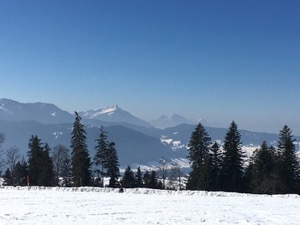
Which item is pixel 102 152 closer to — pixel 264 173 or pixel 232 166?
pixel 232 166

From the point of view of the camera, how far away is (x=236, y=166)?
171 ft

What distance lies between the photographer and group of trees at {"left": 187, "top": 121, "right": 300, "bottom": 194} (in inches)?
1962

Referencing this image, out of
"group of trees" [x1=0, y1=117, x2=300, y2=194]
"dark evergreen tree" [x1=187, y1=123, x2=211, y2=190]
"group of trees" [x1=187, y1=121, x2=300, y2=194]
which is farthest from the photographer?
"dark evergreen tree" [x1=187, y1=123, x2=211, y2=190]

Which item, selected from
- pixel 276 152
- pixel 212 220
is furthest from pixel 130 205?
pixel 276 152

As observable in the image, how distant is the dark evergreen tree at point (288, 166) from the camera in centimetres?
4988

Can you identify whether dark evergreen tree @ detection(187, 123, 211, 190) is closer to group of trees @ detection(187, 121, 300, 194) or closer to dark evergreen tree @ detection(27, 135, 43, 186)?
group of trees @ detection(187, 121, 300, 194)

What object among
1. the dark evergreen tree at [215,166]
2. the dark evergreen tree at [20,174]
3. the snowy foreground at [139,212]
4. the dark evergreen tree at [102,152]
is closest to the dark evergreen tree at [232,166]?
the dark evergreen tree at [215,166]

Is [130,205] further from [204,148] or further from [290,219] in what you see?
[204,148]

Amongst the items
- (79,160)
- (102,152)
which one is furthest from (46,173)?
(102,152)

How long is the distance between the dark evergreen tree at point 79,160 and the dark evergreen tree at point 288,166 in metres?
27.7

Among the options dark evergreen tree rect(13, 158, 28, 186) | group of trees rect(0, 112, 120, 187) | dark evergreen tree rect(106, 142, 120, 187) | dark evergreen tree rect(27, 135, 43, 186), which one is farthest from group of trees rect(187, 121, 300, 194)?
dark evergreen tree rect(13, 158, 28, 186)

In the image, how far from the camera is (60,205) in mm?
22188

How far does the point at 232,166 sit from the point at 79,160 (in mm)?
22343

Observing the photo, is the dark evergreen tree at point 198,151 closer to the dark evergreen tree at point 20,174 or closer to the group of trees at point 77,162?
the group of trees at point 77,162
